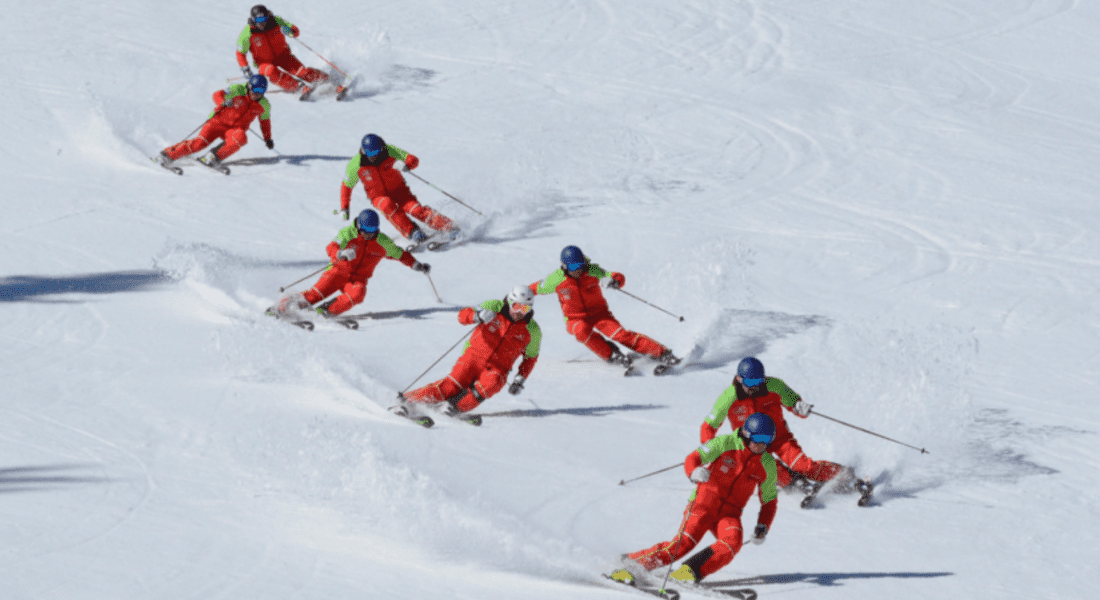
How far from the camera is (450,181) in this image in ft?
51.5

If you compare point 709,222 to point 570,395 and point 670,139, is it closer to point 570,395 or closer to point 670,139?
point 670,139

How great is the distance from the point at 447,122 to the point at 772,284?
586 centimetres

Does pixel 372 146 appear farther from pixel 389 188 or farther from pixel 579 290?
pixel 579 290

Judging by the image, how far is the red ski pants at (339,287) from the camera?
38.8 ft

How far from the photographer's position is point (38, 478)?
8594 mm

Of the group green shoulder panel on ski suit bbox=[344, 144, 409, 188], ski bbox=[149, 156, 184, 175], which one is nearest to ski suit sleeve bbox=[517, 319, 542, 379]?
green shoulder panel on ski suit bbox=[344, 144, 409, 188]

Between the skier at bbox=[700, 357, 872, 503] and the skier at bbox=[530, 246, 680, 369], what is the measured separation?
214cm

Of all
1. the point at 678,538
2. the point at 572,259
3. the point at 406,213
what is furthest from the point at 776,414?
the point at 406,213

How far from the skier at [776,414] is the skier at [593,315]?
2142 mm

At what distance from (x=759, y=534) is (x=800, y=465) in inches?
55.1

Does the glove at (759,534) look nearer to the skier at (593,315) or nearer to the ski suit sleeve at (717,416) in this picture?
the ski suit sleeve at (717,416)

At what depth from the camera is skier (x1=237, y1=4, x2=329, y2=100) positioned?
1692cm

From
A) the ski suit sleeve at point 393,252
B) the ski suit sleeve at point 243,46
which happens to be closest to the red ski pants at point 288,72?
the ski suit sleeve at point 243,46

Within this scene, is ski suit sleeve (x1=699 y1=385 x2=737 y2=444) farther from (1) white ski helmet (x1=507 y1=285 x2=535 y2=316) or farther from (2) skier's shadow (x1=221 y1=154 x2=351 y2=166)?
(2) skier's shadow (x1=221 y1=154 x2=351 y2=166)
